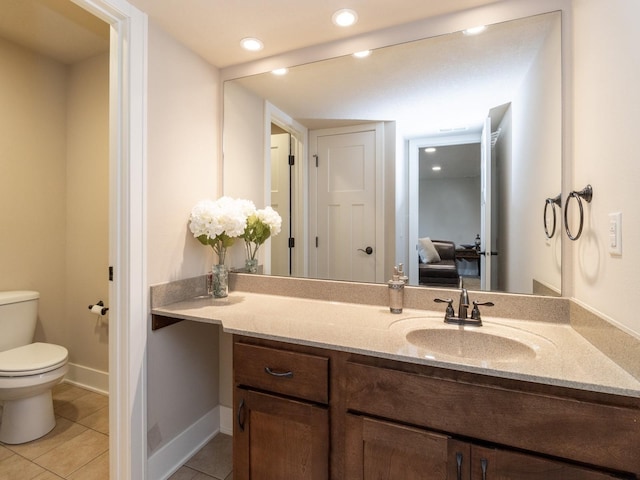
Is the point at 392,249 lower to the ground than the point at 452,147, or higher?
lower

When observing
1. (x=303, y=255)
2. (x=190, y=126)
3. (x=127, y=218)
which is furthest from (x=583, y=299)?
(x=190, y=126)

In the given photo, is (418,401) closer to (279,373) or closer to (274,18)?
(279,373)

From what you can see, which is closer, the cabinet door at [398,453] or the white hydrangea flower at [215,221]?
the cabinet door at [398,453]

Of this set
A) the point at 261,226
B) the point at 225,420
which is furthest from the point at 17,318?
the point at 261,226

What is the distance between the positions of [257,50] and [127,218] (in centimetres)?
111

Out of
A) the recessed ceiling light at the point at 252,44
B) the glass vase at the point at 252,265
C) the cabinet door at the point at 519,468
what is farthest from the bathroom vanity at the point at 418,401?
the recessed ceiling light at the point at 252,44

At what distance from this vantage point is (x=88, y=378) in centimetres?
237

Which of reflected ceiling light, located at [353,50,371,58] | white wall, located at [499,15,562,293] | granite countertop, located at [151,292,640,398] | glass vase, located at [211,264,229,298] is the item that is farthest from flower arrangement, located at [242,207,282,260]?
white wall, located at [499,15,562,293]

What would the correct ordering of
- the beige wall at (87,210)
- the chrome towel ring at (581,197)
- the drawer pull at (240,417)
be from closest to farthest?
1. the chrome towel ring at (581,197)
2. the drawer pull at (240,417)
3. the beige wall at (87,210)

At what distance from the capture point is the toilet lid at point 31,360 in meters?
1.66

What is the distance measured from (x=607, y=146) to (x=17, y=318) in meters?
3.07

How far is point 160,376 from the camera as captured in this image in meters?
1.54

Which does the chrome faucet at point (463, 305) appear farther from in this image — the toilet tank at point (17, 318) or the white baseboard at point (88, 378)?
the toilet tank at point (17, 318)

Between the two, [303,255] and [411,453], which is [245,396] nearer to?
[411,453]
